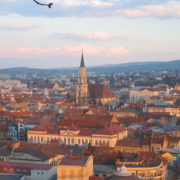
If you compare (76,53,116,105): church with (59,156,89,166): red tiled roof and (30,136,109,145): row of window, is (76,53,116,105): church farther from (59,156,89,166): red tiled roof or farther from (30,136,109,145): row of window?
(59,156,89,166): red tiled roof

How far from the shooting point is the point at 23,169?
30.6 metres

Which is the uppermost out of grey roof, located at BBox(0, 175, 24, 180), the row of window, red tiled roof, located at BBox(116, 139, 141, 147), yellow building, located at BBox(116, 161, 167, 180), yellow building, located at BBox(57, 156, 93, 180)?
yellow building, located at BBox(57, 156, 93, 180)

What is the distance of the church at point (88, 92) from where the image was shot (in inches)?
3492

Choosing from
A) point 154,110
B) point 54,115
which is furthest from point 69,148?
point 154,110

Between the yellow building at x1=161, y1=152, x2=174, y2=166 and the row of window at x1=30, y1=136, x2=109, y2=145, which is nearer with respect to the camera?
the yellow building at x1=161, y1=152, x2=174, y2=166

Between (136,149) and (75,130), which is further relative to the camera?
(75,130)

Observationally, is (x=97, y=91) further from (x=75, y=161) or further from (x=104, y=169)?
(x=75, y=161)

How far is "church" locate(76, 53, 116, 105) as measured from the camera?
88.7m

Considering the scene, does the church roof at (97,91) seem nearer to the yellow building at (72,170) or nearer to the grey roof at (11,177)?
the grey roof at (11,177)

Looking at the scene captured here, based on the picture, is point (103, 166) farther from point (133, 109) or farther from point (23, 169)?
point (133, 109)

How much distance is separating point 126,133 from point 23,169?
2066 centimetres

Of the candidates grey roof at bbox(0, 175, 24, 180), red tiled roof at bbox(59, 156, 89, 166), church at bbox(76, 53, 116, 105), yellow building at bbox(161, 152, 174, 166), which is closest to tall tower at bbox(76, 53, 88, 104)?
church at bbox(76, 53, 116, 105)

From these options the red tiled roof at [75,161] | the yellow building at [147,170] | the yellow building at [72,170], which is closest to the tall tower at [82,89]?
the yellow building at [147,170]

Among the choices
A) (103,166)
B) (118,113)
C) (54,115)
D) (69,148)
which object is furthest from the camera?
(118,113)
